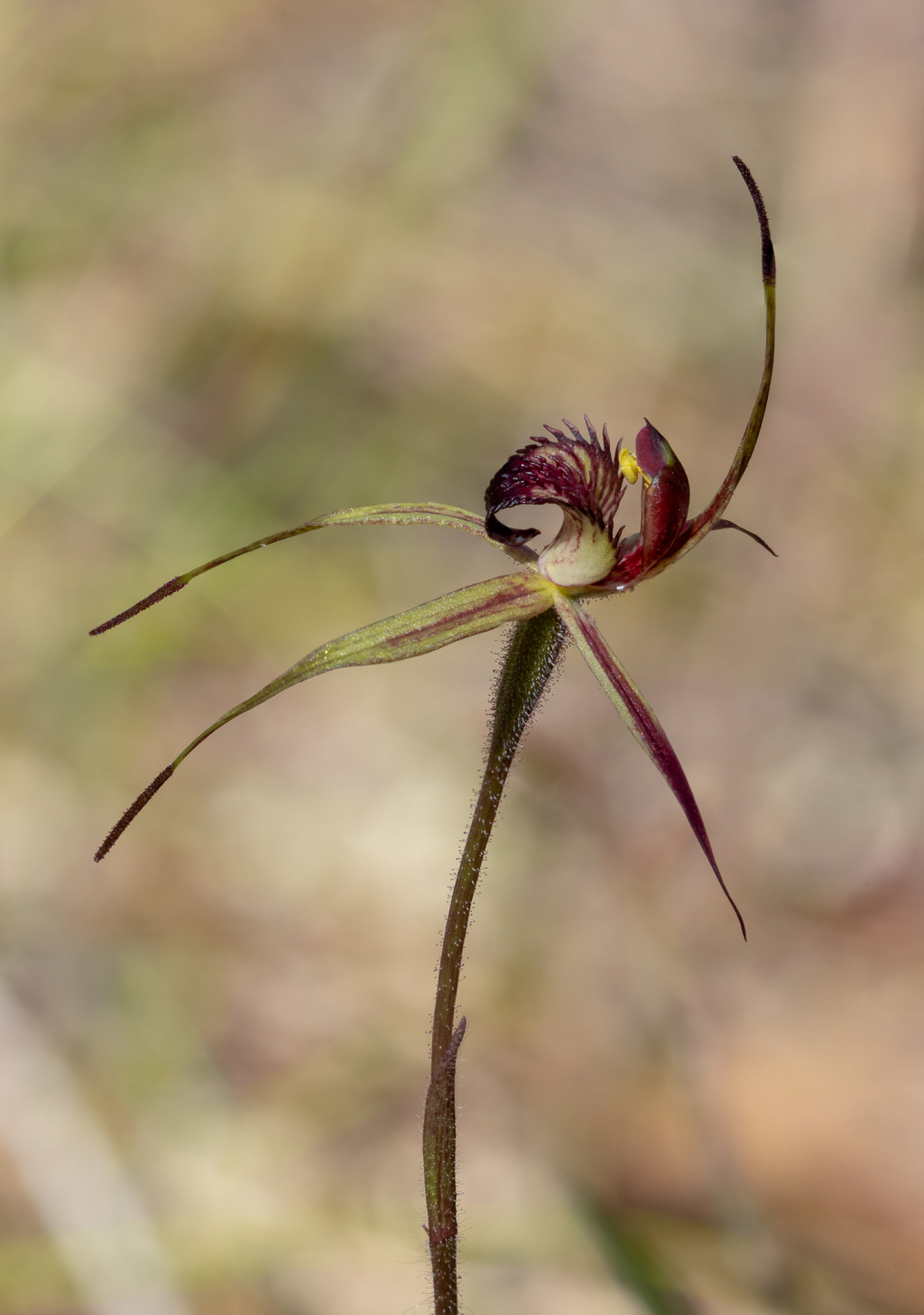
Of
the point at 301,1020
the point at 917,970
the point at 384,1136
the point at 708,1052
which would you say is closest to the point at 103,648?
the point at 301,1020

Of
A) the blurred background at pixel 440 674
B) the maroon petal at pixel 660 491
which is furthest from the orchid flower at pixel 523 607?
the blurred background at pixel 440 674

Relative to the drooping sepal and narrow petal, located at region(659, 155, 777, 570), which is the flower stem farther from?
narrow petal, located at region(659, 155, 777, 570)

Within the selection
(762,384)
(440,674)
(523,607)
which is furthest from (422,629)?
(440,674)

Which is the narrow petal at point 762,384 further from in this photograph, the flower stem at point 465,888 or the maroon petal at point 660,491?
the flower stem at point 465,888

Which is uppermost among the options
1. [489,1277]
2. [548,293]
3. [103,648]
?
[548,293]

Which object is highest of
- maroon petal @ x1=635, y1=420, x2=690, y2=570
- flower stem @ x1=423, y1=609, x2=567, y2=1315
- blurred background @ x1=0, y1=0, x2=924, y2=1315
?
blurred background @ x1=0, y1=0, x2=924, y2=1315

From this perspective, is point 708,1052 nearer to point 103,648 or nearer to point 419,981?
point 419,981

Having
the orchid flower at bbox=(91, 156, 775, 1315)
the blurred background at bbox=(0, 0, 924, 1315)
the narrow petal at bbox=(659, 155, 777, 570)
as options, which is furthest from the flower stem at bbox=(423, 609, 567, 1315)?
the blurred background at bbox=(0, 0, 924, 1315)
